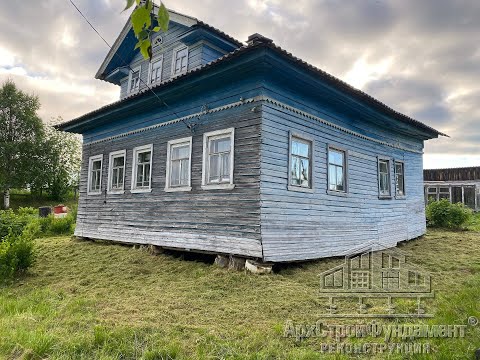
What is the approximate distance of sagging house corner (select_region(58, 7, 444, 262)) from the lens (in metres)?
7.38

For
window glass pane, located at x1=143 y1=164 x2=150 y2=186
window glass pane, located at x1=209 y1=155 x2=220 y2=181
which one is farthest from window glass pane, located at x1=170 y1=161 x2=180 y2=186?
window glass pane, located at x1=209 y1=155 x2=220 y2=181

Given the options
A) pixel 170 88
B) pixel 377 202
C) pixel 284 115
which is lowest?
pixel 377 202

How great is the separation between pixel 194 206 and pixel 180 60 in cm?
571

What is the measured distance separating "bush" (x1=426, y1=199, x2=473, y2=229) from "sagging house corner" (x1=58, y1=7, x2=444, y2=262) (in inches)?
189

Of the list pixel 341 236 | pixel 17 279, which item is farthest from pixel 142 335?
pixel 341 236

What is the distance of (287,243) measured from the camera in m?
7.52

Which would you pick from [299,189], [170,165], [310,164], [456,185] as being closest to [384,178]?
[310,164]

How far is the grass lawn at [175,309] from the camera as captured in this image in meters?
3.76

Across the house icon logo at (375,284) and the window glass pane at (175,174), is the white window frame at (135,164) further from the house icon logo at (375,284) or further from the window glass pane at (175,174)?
the house icon logo at (375,284)

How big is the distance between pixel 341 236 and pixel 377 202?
2.52 metres

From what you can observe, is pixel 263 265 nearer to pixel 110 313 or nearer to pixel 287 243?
pixel 287 243

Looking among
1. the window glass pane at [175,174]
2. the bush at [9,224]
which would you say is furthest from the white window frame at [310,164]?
the bush at [9,224]

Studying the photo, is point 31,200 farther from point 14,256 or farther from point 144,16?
point 144,16

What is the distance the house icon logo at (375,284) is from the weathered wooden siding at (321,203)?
727 millimetres
